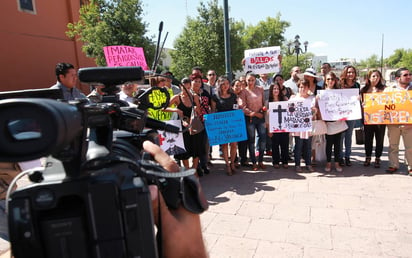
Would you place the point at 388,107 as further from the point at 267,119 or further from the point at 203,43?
the point at 203,43

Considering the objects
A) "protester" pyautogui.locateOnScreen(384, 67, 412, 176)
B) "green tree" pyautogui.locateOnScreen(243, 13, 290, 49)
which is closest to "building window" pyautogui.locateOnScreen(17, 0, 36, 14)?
"protester" pyautogui.locateOnScreen(384, 67, 412, 176)

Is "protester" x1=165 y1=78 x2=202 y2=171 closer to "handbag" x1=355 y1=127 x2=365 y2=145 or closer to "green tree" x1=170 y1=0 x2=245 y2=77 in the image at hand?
"handbag" x1=355 y1=127 x2=365 y2=145

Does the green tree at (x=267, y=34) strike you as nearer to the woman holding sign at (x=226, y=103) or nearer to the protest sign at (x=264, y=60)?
the protest sign at (x=264, y=60)

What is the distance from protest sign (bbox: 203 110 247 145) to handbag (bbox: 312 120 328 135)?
134 centimetres

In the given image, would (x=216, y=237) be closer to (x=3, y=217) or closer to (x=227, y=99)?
(x=3, y=217)

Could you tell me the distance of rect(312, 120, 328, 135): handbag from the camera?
5402 millimetres

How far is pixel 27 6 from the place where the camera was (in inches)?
591

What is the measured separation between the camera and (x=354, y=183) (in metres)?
4.69

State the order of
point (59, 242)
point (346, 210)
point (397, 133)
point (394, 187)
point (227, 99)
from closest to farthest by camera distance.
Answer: point (59, 242), point (346, 210), point (394, 187), point (397, 133), point (227, 99)

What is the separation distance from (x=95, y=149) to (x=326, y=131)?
530 centimetres

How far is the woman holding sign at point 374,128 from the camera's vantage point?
5.29 meters

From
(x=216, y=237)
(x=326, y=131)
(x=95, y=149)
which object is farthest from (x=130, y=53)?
(x=95, y=149)

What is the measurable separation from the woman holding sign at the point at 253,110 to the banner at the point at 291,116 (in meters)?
0.26

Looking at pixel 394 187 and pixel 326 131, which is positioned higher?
pixel 326 131
